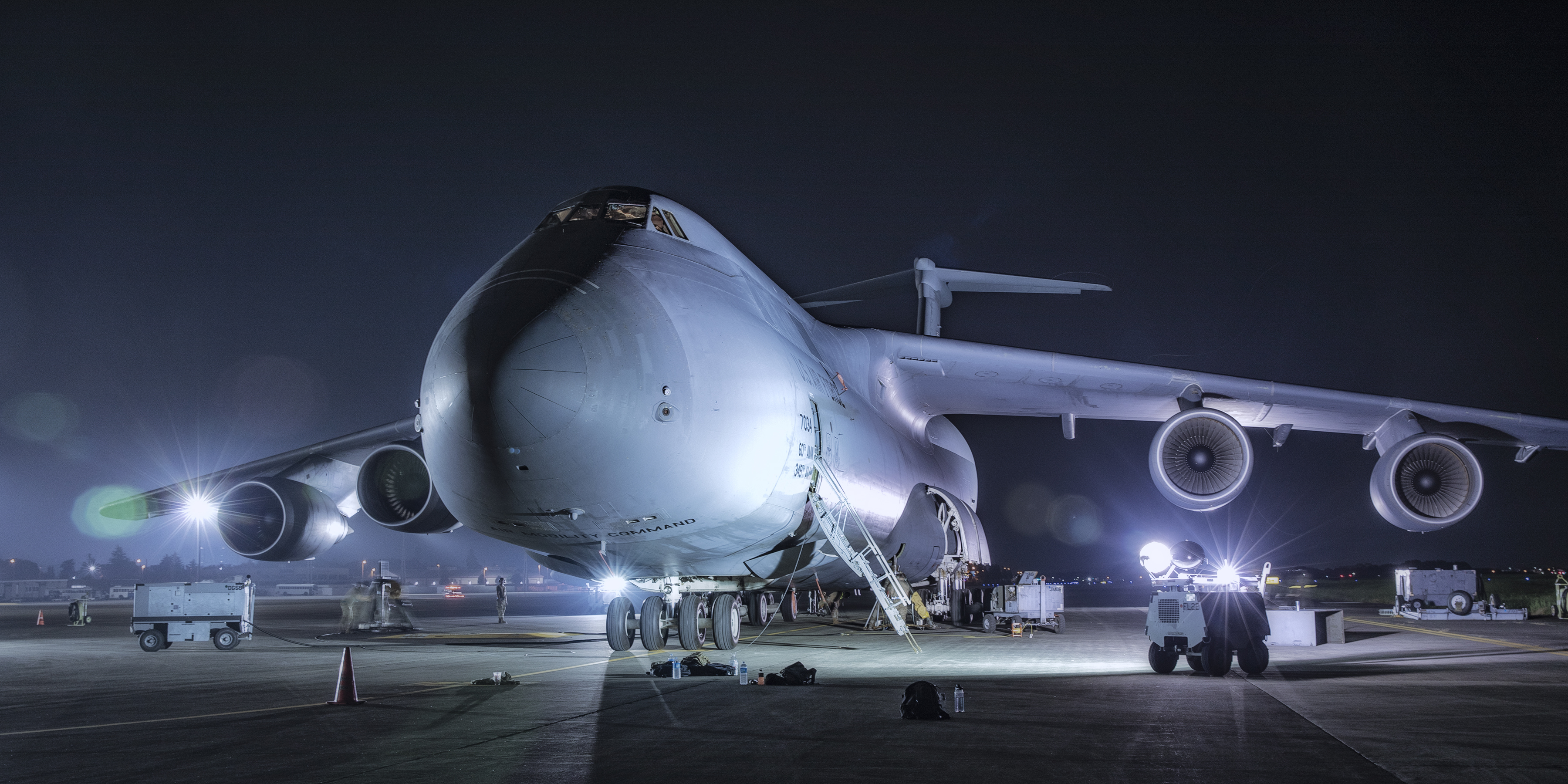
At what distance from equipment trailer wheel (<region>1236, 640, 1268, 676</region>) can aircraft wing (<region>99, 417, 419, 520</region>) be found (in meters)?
12.1

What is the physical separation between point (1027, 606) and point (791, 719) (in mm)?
12827

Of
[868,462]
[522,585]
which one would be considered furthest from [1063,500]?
[522,585]

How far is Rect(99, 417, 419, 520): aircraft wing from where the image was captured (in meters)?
17.0

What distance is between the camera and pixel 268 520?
644 inches

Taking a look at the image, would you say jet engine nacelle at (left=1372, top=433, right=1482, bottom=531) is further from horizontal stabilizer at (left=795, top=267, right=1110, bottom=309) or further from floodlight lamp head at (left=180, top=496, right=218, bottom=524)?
floodlight lamp head at (left=180, top=496, right=218, bottom=524)

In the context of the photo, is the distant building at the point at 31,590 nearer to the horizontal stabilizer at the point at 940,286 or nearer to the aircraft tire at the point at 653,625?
the horizontal stabilizer at the point at 940,286

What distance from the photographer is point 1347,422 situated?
17719 mm

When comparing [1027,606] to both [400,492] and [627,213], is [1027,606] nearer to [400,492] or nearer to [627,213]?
[400,492]

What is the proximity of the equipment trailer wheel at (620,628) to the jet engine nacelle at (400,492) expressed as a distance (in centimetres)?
317

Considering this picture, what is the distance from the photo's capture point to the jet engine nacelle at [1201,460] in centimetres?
1536

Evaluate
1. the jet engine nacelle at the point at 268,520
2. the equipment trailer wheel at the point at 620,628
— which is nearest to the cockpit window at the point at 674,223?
the equipment trailer wheel at the point at 620,628

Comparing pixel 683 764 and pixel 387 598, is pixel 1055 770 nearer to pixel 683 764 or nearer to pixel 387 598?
pixel 683 764

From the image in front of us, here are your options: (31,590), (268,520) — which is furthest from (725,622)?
(31,590)

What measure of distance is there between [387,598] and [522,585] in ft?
354
